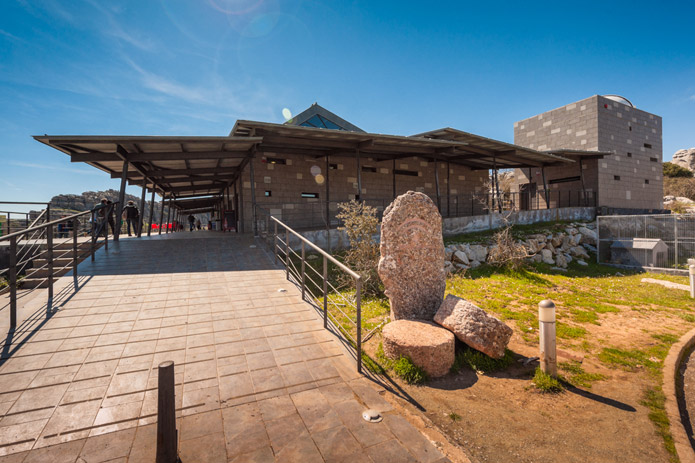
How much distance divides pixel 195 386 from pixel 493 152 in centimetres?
1520

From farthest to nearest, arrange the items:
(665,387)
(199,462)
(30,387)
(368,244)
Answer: (368,244), (665,387), (30,387), (199,462)

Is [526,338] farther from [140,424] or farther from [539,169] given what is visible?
[539,169]

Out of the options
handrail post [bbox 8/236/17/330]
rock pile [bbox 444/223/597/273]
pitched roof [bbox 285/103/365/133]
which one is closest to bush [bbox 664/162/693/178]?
rock pile [bbox 444/223/597/273]

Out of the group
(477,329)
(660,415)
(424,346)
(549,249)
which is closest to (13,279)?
(424,346)

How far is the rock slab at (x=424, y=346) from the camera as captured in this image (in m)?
3.48

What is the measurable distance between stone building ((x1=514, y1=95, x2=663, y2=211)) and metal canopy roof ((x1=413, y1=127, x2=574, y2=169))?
208 centimetres

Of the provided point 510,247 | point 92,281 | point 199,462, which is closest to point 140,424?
point 199,462

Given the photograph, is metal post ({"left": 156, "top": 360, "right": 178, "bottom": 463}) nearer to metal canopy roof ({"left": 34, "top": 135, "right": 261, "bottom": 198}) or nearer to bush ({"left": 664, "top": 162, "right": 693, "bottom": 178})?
metal canopy roof ({"left": 34, "top": 135, "right": 261, "bottom": 198})

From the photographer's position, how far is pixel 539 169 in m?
20.5

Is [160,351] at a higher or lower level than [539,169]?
lower

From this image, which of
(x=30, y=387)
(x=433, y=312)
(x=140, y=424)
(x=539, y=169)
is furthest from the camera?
(x=539, y=169)

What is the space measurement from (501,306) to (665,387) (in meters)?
2.87

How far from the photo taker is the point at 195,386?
2.89m

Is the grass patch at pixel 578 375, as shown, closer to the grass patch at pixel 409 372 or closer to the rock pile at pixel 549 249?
the grass patch at pixel 409 372
